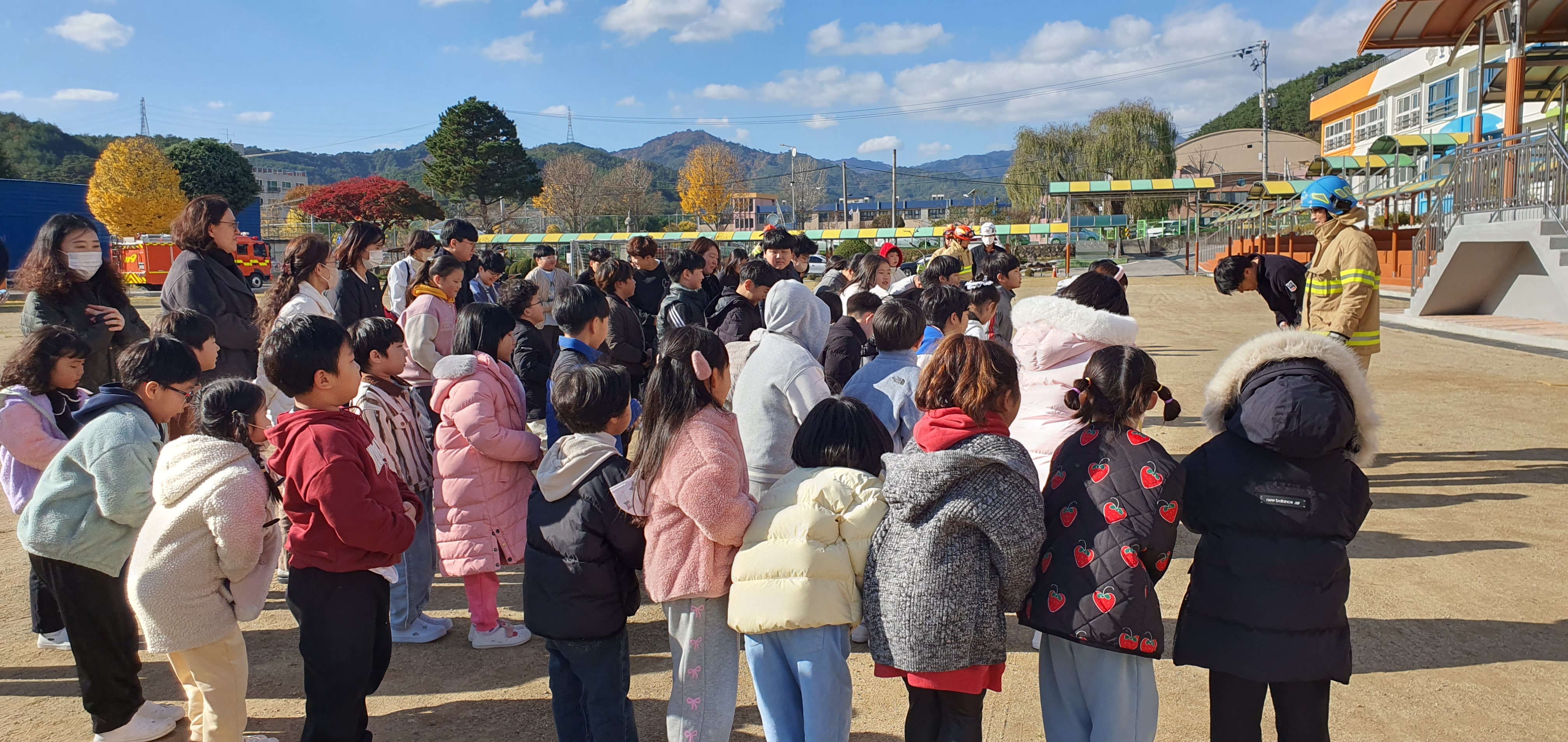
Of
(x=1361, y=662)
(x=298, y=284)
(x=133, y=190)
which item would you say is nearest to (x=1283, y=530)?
(x=1361, y=662)

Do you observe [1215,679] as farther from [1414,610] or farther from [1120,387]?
[1414,610]

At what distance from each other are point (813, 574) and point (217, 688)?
199cm

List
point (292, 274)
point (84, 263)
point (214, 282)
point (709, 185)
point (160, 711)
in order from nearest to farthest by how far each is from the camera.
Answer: point (160, 711) → point (84, 263) → point (214, 282) → point (292, 274) → point (709, 185)

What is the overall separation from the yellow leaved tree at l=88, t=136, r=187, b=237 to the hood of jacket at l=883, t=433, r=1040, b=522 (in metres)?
47.7

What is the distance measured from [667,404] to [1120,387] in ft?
4.45

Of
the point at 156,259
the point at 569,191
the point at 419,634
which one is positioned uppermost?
the point at 569,191

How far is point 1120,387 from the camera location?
2.52 m

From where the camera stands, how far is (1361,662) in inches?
146

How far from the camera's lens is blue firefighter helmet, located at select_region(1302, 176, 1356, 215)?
569 cm

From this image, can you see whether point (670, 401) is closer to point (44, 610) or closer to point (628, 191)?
point (44, 610)

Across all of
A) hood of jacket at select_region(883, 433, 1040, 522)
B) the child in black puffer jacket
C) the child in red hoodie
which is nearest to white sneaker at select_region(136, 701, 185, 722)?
the child in red hoodie

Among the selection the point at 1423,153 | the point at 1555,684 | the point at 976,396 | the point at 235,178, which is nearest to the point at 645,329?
the point at 976,396

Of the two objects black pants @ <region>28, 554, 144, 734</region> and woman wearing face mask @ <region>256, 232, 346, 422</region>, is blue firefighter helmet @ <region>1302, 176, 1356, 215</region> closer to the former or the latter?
woman wearing face mask @ <region>256, 232, 346, 422</region>

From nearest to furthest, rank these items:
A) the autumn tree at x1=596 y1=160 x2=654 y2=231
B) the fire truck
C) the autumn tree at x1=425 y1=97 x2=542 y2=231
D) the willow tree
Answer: the fire truck
the willow tree
the autumn tree at x1=425 y1=97 x2=542 y2=231
the autumn tree at x1=596 y1=160 x2=654 y2=231
